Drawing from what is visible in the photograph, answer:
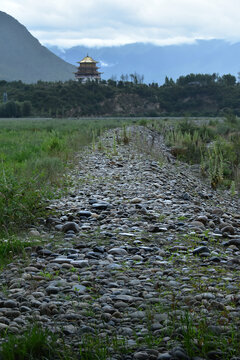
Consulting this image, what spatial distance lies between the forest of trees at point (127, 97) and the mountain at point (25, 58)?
90.9 metres

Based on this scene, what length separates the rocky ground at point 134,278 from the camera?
258cm

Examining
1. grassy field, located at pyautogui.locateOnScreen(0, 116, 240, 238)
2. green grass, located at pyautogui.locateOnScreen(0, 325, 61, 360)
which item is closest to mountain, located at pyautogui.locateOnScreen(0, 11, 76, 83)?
grassy field, located at pyautogui.locateOnScreen(0, 116, 240, 238)

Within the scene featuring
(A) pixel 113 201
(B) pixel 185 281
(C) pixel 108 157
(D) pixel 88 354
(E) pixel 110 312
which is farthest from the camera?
(C) pixel 108 157

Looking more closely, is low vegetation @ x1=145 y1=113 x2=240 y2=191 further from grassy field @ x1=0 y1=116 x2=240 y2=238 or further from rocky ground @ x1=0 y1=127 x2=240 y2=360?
rocky ground @ x1=0 y1=127 x2=240 y2=360

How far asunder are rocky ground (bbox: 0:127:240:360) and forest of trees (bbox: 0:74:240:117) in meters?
Answer: 40.7

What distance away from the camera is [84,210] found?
5.91 metres

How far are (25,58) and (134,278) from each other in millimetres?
177162

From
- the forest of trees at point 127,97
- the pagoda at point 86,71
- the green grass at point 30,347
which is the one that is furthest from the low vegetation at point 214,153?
the pagoda at point 86,71

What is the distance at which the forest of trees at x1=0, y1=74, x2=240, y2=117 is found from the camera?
159 ft

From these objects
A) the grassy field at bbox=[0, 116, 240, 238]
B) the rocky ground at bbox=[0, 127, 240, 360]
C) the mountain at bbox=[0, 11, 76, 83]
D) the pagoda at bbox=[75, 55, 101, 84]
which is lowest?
the rocky ground at bbox=[0, 127, 240, 360]

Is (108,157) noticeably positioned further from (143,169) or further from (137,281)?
(137,281)

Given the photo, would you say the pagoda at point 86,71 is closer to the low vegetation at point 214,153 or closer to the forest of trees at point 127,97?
the forest of trees at point 127,97

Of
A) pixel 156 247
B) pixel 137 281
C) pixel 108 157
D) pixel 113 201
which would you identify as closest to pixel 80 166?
pixel 108 157

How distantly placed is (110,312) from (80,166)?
7.70 meters
